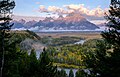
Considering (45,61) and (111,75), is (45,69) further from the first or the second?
(111,75)

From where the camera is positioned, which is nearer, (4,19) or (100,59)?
(100,59)

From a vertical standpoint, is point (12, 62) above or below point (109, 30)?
below

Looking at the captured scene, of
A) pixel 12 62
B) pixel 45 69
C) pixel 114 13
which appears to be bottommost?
pixel 45 69

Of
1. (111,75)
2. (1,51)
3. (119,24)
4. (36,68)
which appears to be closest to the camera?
(111,75)

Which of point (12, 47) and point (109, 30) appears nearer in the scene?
point (109, 30)

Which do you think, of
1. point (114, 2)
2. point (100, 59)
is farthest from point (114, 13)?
point (100, 59)

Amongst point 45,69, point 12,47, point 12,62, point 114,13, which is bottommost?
point 45,69

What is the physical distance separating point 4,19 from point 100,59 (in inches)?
465

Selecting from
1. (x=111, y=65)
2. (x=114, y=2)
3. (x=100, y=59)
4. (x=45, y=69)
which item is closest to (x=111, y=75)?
(x=111, y=65)

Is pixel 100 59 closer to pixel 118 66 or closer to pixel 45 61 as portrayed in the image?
pixel 118 66

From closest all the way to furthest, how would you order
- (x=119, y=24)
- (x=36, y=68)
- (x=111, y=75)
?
(x=111, y=75), (x=119, y=24), (x=36, y=68)

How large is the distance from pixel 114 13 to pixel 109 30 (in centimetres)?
183

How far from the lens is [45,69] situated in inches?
1494

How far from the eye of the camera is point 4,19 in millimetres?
30266
